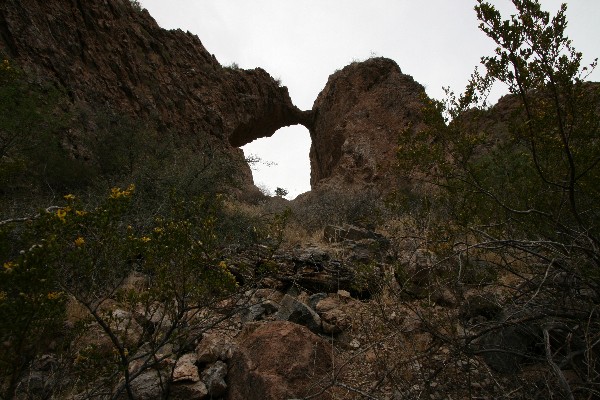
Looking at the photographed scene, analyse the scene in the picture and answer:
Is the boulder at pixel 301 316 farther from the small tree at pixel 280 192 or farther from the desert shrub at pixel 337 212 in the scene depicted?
the small tree at pixel 280 192

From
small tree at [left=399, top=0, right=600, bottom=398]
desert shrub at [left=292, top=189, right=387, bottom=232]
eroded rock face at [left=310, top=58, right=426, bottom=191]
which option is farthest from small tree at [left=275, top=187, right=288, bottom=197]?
small tree at [left=399, top=0, right=600, bottom=398]

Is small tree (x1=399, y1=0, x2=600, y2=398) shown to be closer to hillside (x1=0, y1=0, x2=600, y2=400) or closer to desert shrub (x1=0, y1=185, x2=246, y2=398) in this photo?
hillside (x1=0, y1=0, x2=600, y2=400)

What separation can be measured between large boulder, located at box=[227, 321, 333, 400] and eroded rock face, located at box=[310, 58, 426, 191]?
38.1 feet

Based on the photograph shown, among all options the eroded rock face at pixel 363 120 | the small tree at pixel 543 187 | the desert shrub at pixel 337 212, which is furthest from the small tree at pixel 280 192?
the small tree at pixel 543 187

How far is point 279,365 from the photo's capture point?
304cm

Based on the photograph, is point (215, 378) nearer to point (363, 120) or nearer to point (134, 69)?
point (134, 69)

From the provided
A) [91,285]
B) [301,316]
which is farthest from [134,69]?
[91,285]

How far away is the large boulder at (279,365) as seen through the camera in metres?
2.87

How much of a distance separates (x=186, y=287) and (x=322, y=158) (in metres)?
17.1

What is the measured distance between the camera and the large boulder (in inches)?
113

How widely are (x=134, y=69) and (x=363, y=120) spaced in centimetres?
929

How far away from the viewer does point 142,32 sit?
15.7 metres

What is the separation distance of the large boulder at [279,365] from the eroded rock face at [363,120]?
11.6 meters

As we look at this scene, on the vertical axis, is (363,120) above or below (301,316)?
above
